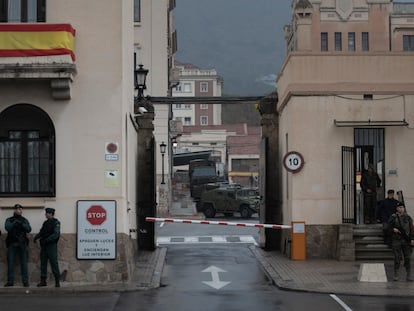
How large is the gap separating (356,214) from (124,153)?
750 cm

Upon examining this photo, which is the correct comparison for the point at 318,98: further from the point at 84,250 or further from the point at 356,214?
the point at 84,250

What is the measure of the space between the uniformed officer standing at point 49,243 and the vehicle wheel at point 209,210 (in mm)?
29849

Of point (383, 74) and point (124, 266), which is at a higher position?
point (383, 74)

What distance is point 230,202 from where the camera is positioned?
45500 millimetres

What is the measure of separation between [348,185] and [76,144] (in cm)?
827

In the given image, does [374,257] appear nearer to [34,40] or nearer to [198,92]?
[34,40]

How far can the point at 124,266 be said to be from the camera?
16672 mm

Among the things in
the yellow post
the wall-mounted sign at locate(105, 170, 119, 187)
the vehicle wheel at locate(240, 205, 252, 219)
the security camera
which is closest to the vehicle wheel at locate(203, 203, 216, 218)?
the vehicle wheel at locate(240, 205, 252, 219)

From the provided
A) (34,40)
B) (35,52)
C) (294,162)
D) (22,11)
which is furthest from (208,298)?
(294,162)

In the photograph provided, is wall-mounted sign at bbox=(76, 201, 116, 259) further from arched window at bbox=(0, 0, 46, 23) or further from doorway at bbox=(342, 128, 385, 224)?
doorway at bbox=(342, 128, 385, 224)

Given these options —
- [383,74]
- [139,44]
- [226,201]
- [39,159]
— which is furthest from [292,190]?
[139,44]

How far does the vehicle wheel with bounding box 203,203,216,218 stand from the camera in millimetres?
45812

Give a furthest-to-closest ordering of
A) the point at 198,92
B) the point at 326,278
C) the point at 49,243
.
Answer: the point at 198,92 < the point at 326,278 < the point at 49,243

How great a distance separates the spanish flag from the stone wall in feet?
12.3
